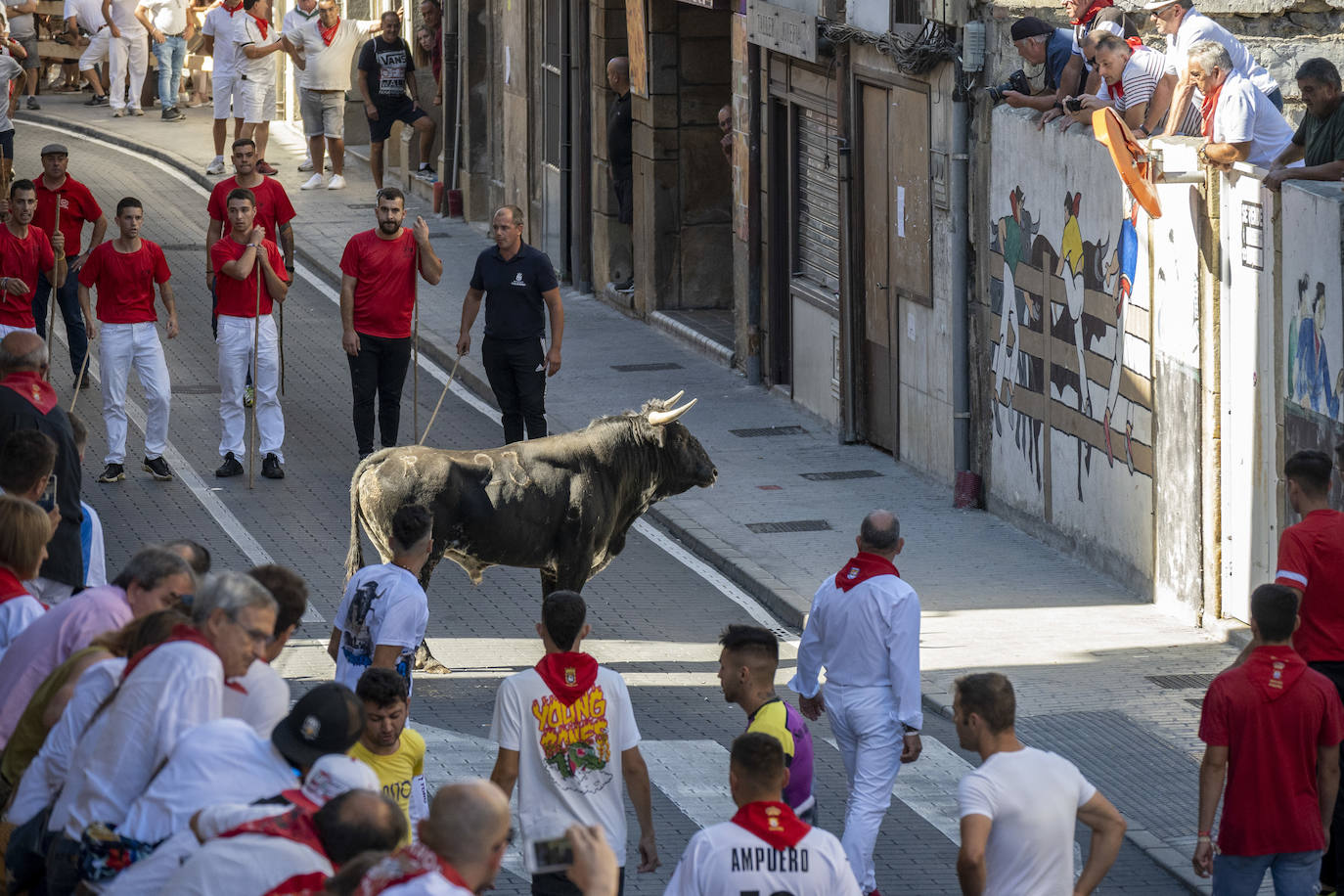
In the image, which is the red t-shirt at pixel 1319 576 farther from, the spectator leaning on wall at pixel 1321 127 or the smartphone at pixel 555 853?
the smartphone at pixel 555 853

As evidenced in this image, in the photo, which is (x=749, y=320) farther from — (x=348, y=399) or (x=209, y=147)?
(x=209, y=147)

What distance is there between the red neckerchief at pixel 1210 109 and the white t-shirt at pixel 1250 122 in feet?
0.21

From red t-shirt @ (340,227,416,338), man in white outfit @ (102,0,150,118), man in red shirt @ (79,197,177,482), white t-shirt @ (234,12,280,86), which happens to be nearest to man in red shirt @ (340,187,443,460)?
red t-shirt @ (340,227,416,338)

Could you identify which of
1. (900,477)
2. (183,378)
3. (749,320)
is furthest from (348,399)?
(900,477)

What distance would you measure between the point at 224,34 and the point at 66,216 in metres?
13.1

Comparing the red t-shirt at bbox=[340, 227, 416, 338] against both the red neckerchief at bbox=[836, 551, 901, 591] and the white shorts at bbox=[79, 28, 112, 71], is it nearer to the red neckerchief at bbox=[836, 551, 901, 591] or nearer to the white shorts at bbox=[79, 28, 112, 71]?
the red neckerchief at bbox=[836, 551, 901, 591]

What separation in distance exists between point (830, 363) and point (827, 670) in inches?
402

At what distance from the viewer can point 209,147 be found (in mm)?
33344

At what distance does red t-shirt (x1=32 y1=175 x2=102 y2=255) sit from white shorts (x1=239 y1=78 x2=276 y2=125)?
1268 centimetres

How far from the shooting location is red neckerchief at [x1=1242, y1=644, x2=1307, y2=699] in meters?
Answer: 7.64

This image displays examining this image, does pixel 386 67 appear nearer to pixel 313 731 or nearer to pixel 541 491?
pixel 541 491

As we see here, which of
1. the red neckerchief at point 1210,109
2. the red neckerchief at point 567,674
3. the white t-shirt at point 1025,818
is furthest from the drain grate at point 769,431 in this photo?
the white t-shirt at point 1025,818

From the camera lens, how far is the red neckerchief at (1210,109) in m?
13.2

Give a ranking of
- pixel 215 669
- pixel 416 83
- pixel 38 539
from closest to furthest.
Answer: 1. pixel 215 669
2. pixel 38 539
3. pixel 416 83
